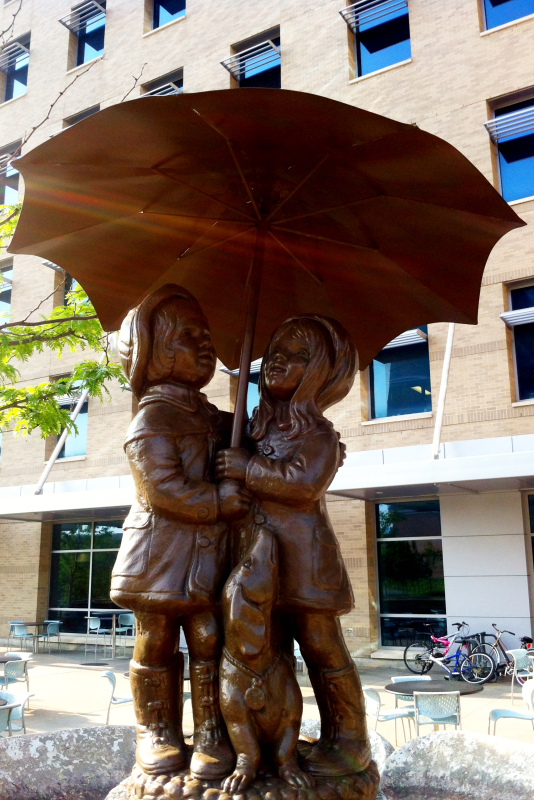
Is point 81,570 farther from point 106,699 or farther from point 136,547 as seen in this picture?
point 136,547

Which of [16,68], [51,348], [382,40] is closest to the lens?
[51,348]

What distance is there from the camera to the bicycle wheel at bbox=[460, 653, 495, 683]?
492 inches

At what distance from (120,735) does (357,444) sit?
40.2ft

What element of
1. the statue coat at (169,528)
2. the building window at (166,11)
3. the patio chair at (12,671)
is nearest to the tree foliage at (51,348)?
the patio chair at (12,671)

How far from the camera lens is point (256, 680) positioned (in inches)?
106

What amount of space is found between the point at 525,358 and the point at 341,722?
12.4 metres

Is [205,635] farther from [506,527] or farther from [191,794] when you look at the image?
[506,527]

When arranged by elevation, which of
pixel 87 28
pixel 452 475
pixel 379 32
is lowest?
pixel 452 475

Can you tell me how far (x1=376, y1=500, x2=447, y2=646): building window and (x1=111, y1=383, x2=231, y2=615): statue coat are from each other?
12529mm

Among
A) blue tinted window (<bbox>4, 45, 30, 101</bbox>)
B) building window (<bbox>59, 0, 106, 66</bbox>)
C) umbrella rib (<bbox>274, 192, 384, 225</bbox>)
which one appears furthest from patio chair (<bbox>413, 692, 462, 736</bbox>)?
blue tinted window (<bbox>4, 45, 30, 101</bbox>)

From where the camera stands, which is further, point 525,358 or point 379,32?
point 379,32

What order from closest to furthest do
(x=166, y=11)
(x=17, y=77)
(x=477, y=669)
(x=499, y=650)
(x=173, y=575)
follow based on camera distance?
(x=173, y=575) < (x=477, y=669) < (x=499, y=650) < (x=166, y=11) < (x=17, y=77)

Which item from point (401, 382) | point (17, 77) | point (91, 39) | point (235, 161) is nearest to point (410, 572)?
point (401, 382)

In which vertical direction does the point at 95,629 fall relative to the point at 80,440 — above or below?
below
